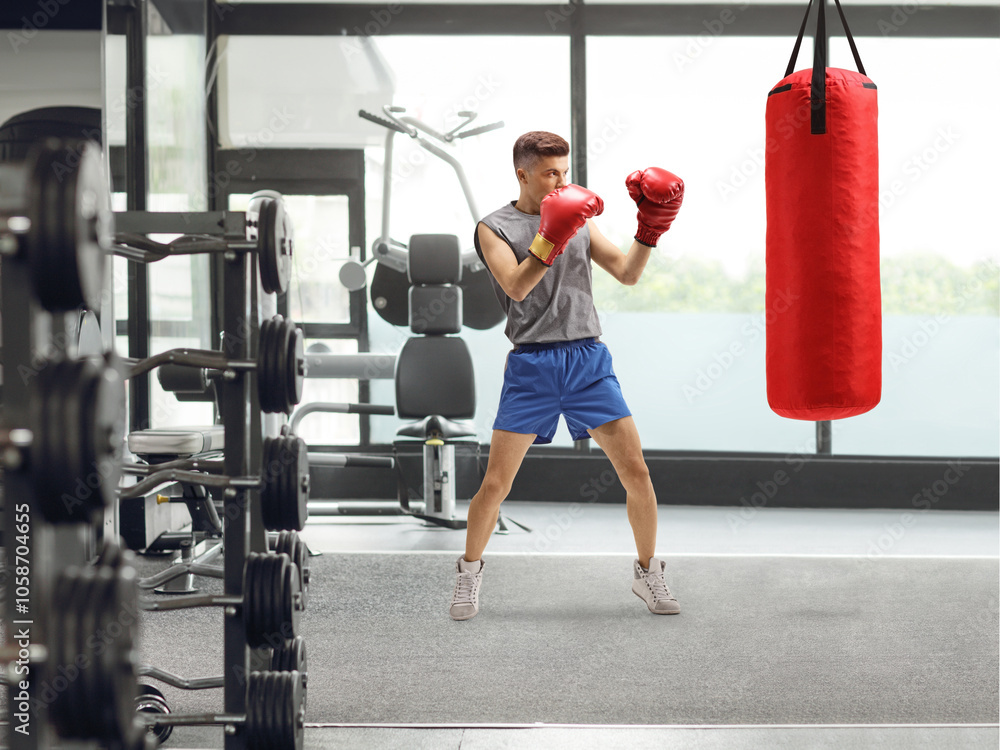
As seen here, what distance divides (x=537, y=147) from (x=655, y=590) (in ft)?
4.50

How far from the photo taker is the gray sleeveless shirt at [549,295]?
258 centimetres

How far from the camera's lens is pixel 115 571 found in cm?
108

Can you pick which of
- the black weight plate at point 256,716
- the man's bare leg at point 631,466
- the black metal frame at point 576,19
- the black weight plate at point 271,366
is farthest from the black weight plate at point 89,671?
the black metal frame at point 576,19

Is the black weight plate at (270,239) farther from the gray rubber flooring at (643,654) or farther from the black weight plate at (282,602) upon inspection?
the gray rubber flooring at (643,654)

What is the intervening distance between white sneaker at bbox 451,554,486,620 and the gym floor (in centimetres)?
7

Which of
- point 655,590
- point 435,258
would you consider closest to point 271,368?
point 655,590

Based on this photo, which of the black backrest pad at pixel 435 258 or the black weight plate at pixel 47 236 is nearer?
the black weight plate at pixel 47 236

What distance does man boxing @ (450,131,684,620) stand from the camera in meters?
2.51

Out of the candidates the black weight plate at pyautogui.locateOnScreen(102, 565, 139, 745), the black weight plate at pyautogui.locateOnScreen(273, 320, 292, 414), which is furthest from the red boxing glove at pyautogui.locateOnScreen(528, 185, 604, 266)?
the black weight plate at pyautogui.locateOnScreen(102, 565, 139, 745)

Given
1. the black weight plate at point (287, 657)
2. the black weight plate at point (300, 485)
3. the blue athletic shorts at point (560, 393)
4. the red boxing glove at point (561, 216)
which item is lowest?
the black weight plate at point (287, 657)

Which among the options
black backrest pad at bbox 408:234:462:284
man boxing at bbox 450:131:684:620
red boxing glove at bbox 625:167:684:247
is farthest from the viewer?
black backrest pad at bbox 408:234:462:284

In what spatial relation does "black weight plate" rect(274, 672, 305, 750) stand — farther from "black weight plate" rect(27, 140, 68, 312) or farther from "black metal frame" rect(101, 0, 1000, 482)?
"black metal frame" rect(101, 0, 1000, 482)

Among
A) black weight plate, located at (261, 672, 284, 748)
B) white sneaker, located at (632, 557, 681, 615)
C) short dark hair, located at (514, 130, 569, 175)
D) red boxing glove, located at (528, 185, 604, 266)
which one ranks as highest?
short dark hair, located at (514, 130, 569, 175)

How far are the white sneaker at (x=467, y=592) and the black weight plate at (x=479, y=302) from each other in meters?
2.18
